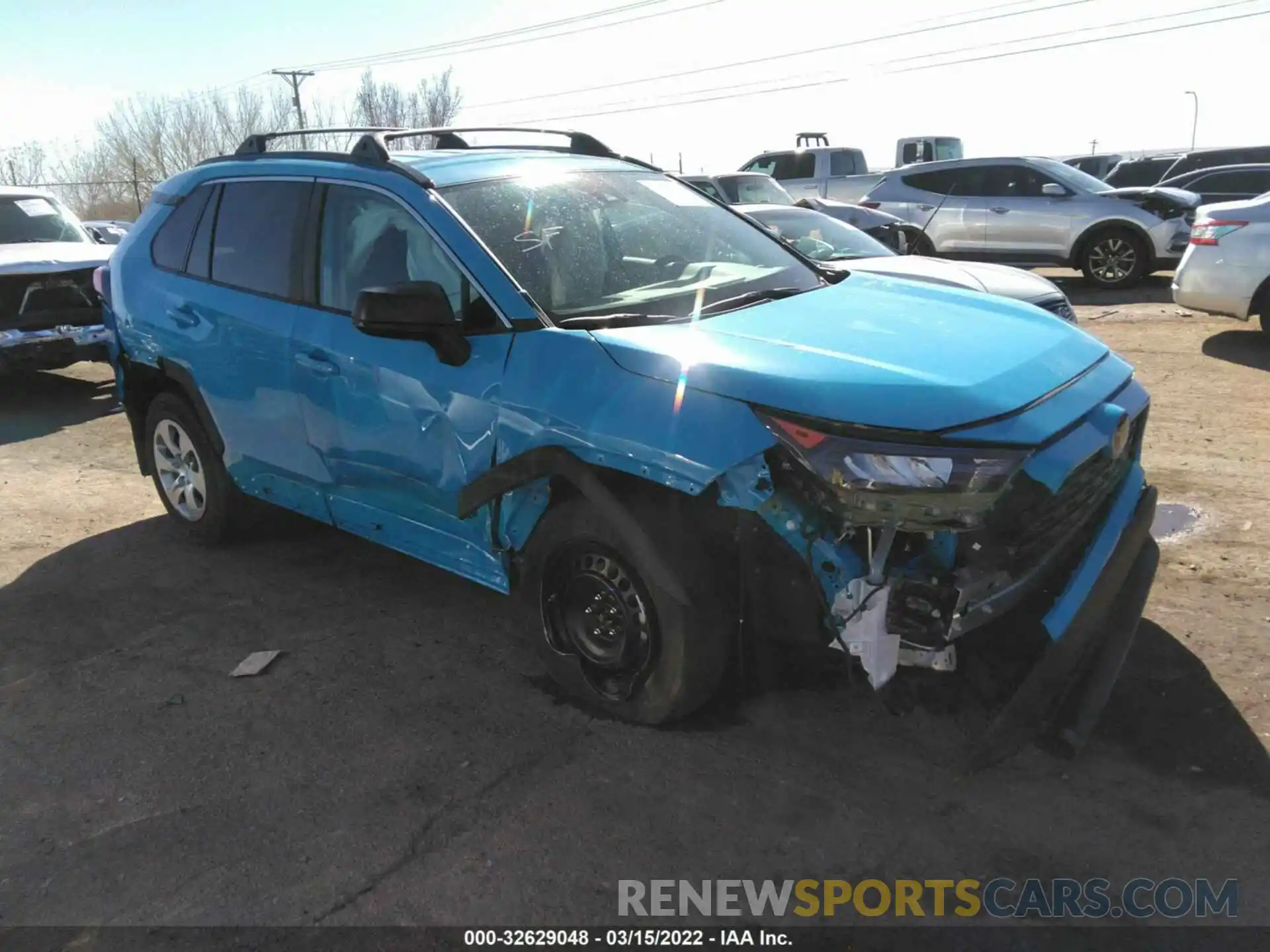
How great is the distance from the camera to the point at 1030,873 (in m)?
2.68

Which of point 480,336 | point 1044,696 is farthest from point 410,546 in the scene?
point 1044,696

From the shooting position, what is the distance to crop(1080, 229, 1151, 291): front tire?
44.8 feet

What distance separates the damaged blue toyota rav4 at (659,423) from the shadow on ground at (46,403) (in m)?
4.52

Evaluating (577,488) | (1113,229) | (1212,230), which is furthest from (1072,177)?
(577,488)

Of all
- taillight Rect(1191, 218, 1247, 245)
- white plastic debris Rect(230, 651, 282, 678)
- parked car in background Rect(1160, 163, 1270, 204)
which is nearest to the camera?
white plastic debris Rect(230, 651, 282, 678)

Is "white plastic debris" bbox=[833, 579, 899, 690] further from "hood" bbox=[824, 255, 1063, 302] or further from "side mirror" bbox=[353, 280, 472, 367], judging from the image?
"hood" bbox=[824, 255, 1063, 302]

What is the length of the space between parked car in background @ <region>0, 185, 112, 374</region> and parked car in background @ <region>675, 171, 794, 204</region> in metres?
7.19

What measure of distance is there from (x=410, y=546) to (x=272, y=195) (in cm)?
179

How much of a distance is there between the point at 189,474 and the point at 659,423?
11.0ft

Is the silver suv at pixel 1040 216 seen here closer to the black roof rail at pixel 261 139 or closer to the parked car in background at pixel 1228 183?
the parked car in background at pixel 1228 183

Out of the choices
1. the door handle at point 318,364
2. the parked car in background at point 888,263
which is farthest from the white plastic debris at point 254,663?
the parked car in background at point 888,263

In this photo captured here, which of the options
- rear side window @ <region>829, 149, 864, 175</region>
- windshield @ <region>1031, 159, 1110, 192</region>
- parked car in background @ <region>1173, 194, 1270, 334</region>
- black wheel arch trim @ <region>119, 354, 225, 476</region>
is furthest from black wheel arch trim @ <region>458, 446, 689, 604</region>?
rear side window @ <region>829, 149, 864, 175</region>

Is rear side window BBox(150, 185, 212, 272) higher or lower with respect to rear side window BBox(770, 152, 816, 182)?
lower

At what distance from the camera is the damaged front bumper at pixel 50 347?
8719 mm
